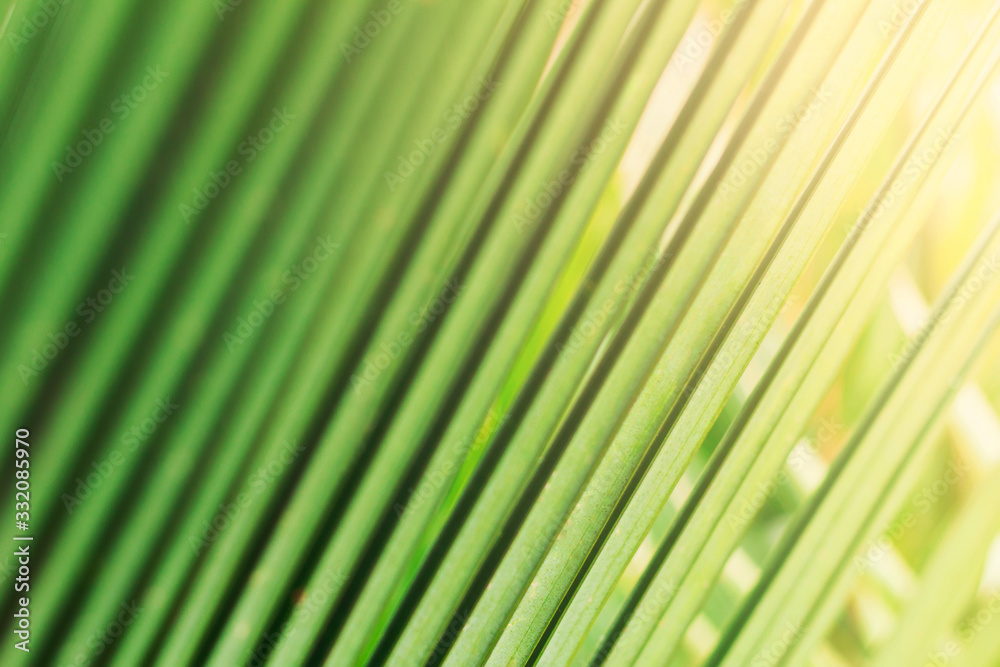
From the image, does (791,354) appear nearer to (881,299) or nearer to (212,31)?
(881,299)

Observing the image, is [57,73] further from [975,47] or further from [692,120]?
[975,47]

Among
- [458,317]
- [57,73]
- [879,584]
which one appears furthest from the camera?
[879,584]

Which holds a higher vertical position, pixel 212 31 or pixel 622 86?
pixel 622 86

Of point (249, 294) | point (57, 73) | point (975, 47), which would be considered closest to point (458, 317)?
point (249, 294)

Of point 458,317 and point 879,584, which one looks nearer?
point 458,317

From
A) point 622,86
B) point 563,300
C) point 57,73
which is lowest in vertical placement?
point 57,73

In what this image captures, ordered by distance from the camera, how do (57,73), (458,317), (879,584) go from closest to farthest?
(57,73) < (458,317) < (879,584)

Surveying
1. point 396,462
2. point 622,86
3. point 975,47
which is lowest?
point 396,462

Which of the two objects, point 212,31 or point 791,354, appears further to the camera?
point 791,354

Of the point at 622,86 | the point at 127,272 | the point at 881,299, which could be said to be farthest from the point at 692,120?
the point at 127,272
